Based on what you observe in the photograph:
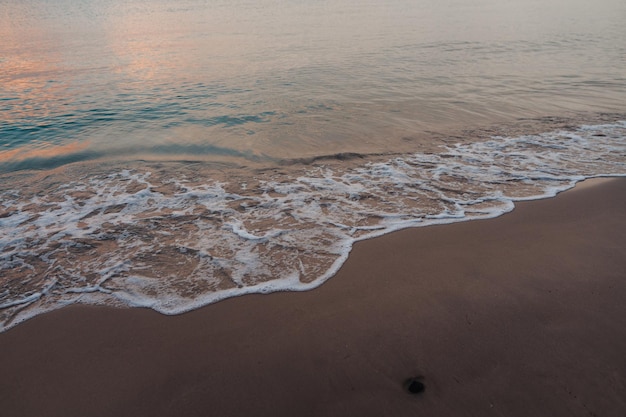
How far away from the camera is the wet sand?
9.01 feet

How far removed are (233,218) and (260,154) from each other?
2.90m

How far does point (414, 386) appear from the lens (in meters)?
2.80

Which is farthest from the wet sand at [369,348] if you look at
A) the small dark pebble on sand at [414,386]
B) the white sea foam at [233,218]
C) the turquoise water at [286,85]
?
the turquoise water at [286,85]

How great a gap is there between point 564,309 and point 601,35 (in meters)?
25.8

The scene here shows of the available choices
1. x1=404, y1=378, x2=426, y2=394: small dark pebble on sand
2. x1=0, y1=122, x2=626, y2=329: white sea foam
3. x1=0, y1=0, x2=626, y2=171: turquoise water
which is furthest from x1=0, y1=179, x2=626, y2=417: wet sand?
x1=0, y1=0, x2=626, y2=171: turquoise water

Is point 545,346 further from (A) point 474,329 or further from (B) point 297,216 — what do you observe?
(B) point 297,216

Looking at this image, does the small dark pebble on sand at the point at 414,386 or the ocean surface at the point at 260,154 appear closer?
the small dark pebble on sand at the point at 414,386

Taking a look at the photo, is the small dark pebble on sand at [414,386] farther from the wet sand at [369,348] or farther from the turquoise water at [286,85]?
the turquoise water at [286,85]

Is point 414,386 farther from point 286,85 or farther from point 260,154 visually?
point 286,85

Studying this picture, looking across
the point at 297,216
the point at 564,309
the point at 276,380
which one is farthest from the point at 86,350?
the point at 564,309

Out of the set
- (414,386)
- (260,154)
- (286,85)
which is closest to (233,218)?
(260,154)

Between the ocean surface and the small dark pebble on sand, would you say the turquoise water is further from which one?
the small dark pebble on sand

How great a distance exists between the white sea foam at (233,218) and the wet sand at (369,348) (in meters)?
0.32

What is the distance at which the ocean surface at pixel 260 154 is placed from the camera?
4.39 m
